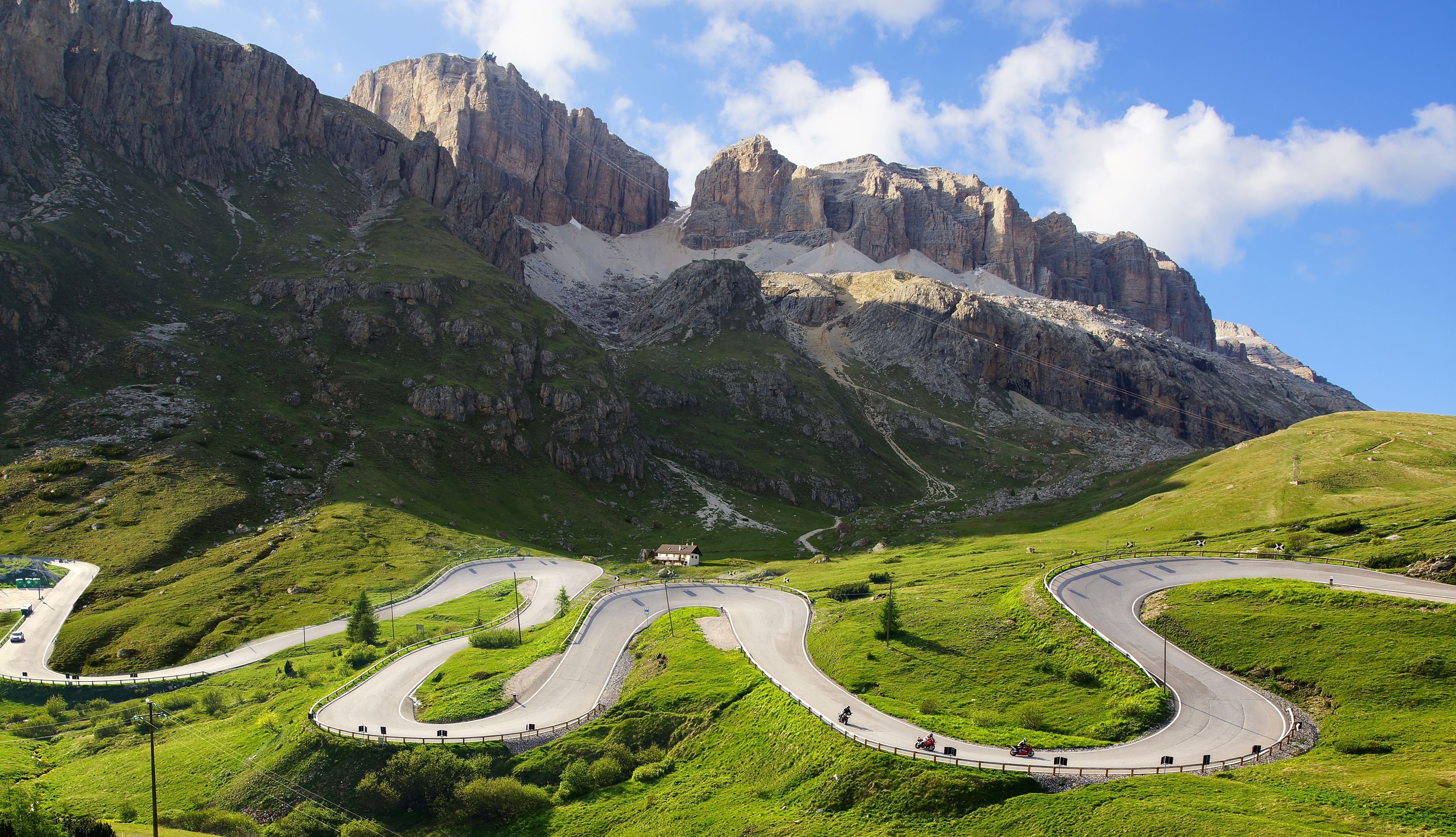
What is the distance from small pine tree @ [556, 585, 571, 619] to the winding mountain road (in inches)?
77.4

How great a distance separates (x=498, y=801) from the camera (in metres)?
47.5

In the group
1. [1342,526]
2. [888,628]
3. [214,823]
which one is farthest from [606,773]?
[1342,526]

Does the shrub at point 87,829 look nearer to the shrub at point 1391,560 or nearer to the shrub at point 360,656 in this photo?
the shrub at point 360,656

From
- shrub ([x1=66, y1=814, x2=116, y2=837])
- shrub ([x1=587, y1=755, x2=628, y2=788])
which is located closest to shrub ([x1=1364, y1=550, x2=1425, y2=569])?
shrub ([x1=587, y1=755, x2=628, y2=788])

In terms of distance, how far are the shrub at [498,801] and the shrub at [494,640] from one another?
25.9 meters

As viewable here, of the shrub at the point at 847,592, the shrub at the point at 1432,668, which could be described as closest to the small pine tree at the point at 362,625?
the shrub at the point at 847,592

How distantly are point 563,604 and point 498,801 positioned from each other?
39097 mm

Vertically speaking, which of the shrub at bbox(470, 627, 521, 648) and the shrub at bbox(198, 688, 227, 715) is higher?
the shrub at bbox(470, 627, 521, 648)

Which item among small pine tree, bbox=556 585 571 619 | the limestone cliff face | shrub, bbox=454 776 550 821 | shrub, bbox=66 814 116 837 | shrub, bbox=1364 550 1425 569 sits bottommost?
shrub, bbox=454 776 550 821

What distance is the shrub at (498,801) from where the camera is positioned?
47406 mm

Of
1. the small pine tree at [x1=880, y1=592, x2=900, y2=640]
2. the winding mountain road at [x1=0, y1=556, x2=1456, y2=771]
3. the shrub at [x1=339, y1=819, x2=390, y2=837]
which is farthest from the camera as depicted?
the small pine tree at [x1=880, y1=592, x2=900, y2=640]

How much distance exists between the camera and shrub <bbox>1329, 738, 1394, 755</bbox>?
4153cm

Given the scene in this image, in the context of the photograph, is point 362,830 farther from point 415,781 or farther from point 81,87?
point 81,87

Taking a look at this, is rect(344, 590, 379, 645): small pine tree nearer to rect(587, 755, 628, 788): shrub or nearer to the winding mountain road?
the winding mountain road
